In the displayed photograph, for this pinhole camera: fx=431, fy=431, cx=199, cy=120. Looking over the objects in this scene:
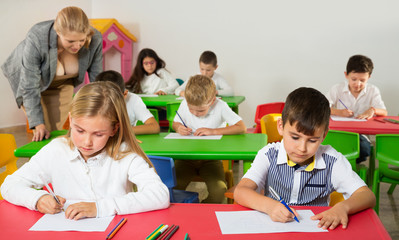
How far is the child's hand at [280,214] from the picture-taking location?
4.18ft

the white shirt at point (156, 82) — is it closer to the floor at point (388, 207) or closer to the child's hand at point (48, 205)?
the floor at point (388, 207)

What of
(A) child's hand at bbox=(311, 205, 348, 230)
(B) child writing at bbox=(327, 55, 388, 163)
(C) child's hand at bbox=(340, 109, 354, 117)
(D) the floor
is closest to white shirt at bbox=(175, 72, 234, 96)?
(D) the floor

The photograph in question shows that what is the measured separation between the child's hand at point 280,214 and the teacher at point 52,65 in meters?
1.63

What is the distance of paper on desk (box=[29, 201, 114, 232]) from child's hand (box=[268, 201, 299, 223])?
1.61 ft

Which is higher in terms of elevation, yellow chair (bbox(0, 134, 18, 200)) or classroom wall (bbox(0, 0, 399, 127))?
classroom wall (bbox(0, 0, 399, 127))

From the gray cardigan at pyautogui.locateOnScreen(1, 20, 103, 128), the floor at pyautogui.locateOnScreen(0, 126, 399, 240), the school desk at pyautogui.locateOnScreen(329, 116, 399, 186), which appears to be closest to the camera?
the gray cardigan at pyautogui.locateOnScreen(1, 20, 103, 128)

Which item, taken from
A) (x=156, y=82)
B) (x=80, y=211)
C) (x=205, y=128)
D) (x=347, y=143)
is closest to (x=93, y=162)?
(x=80, y=211)

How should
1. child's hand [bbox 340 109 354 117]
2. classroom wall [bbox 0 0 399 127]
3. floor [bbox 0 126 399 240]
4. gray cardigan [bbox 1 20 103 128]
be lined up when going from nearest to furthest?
1. gray cardigan [bbox 1 20 103 128]
2. floor [bbox 0 126 399 240]
3. child's hand [bbox 340 109 354 117]
4. classroom wall [bbox 0 0 399 127]

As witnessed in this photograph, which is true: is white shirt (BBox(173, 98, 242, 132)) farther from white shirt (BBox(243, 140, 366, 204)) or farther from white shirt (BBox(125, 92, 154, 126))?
white shirt (BBox(243, 140, 366, 204))

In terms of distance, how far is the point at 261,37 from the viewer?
5.82 meters

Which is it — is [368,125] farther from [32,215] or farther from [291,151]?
[32,215]

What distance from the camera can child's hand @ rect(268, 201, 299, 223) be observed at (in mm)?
1274

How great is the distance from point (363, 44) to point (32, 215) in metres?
5.04

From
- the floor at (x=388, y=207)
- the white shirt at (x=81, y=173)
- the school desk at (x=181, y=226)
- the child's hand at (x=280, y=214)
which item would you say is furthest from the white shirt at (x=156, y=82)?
the child's hand at (x=280, y=214)
